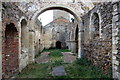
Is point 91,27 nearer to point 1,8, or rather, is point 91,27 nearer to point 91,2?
point 91,2

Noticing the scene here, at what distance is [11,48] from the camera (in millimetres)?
6570

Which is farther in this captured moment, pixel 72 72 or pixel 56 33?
pixel 56 33

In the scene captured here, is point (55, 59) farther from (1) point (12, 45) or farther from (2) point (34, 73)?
(1) point (12, 45)

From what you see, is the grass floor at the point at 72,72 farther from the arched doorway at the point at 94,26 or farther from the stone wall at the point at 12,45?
the arched doorway at the point at 94,26

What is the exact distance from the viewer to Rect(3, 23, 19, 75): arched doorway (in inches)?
252

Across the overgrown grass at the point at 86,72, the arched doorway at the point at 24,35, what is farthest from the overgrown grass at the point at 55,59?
the arched doorway at the point at 24,35

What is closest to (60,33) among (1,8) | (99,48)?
(99,48)

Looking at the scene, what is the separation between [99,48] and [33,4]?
6267mm

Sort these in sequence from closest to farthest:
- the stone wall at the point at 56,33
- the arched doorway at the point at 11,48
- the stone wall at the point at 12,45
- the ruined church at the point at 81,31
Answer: the ruined church at the point at 81,31, the stone wall at the point at 12,45, the arched doorway at the point at 11,48, the stone wall at the point at 56,33

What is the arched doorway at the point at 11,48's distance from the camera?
6.40m

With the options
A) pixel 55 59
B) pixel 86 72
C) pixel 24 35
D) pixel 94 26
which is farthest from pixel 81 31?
pixel 86 72

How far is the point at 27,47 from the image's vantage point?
31.8 ft

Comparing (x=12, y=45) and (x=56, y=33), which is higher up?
(x=56, y=33)

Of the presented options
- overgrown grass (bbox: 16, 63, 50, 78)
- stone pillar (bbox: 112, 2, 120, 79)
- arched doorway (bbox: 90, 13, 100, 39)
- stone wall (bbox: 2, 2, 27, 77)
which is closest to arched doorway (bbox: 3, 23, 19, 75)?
stone wall (bbox: 2, 2, 27, 77)
